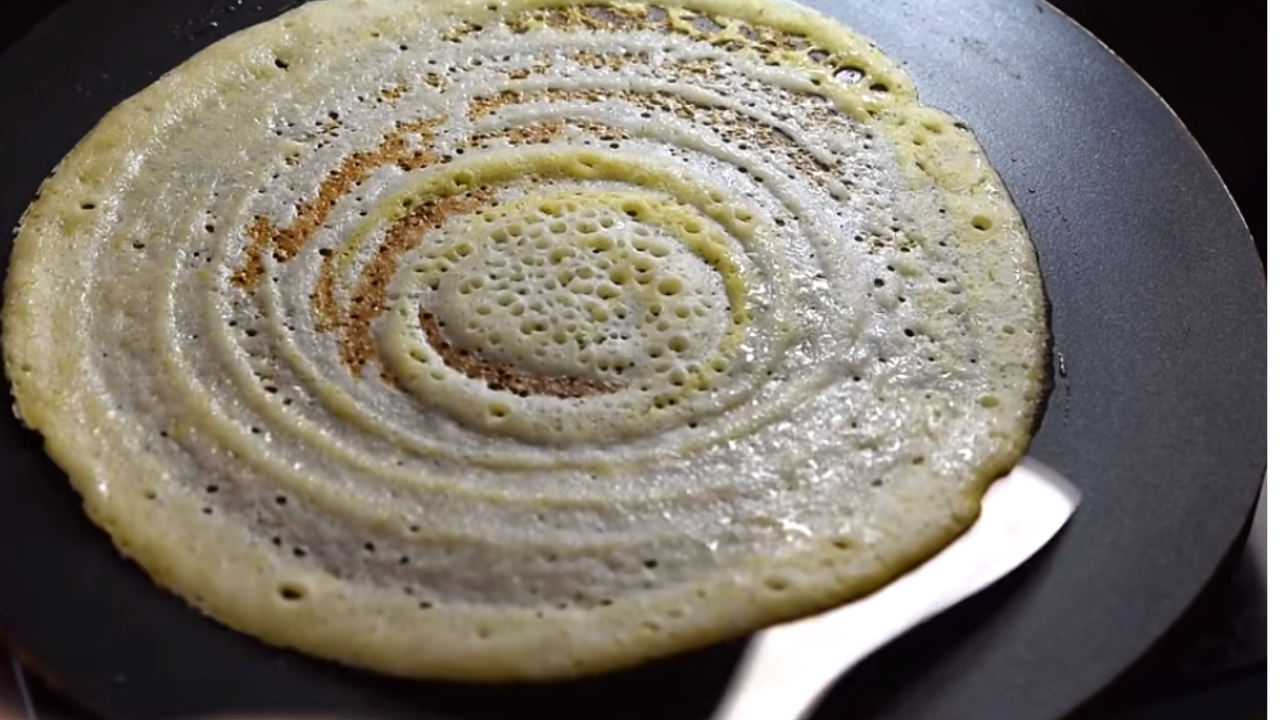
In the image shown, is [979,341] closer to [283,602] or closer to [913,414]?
[913,414]

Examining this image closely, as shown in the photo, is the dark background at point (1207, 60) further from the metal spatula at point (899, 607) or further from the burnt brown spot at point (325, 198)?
the metal spatula at point (899, 607)

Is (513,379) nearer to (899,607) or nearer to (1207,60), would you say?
(899,607)

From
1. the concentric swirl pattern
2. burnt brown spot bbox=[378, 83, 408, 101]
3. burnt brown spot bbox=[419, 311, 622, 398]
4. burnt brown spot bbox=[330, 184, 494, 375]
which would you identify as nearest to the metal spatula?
the concentric swirl pattern

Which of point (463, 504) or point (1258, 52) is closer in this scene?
point (463, 504)

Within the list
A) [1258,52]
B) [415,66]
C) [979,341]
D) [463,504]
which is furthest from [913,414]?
[1258,52]

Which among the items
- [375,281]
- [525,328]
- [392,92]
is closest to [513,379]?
[525,328]

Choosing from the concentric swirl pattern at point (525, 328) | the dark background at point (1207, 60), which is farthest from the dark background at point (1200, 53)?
the concentric swirl pattern at point (525, 328)
